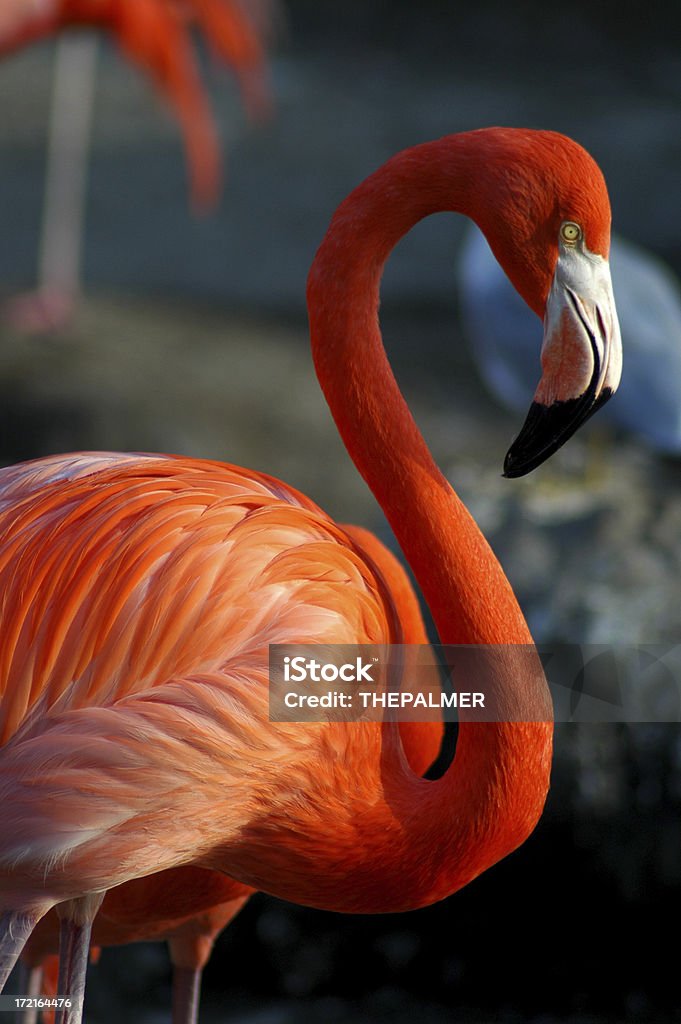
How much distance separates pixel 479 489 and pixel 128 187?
8.86 feet

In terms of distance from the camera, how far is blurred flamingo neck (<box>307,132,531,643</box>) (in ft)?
3.85

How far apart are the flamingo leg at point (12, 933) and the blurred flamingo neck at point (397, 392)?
Result: 1.50 ft

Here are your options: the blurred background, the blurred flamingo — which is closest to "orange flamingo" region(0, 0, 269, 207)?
the blurred flamingo

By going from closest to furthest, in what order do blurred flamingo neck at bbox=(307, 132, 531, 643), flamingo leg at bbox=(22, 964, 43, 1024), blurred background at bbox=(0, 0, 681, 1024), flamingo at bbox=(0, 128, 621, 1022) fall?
flamingo at bbox=(0, 128, 621, 1022) < blurred flamingo neck at bbox=(307, 132, 531, 643) < flamingo leg at bbox=(22, 964, 43, 1024) < blurred background at bbox=(0, 0, 681, 1024)

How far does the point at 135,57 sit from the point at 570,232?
280 centimetres

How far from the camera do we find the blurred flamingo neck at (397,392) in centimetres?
117

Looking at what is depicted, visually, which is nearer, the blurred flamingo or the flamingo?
the flamingo

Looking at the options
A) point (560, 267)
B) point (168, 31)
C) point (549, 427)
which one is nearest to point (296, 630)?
point (549, 427)

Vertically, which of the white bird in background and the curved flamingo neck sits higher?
the white bird in background

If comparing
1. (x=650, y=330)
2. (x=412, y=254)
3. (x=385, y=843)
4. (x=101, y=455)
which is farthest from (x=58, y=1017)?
(x=412, y=254)

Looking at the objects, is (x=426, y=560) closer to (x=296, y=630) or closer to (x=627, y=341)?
(x=296, y=630)

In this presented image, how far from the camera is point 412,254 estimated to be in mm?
4680

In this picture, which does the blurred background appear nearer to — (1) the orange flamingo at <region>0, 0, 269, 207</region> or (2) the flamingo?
(1) the orange flamingo at <region>0, 0, 269, 207</region>

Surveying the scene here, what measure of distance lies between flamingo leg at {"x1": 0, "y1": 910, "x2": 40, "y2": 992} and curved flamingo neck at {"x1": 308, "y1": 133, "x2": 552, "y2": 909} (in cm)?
30
